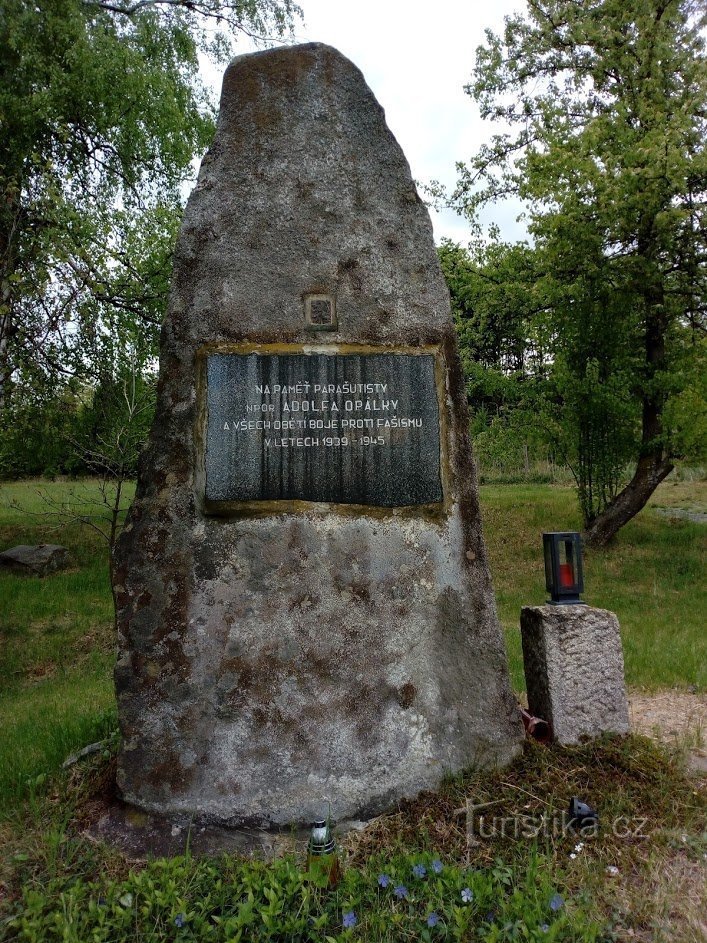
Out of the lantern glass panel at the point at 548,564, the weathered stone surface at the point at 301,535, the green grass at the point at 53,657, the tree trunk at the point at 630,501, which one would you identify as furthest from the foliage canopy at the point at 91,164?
the tree trunk at the point at 630,501

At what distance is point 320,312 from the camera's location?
11.8 feet

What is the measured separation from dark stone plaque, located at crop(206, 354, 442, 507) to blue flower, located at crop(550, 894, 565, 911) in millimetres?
1755

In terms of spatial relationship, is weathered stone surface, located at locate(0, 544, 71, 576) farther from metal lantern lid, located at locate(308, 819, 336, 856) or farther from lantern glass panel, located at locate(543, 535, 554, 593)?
metal lantern lid, located at locate(308, 819, 336, 856)

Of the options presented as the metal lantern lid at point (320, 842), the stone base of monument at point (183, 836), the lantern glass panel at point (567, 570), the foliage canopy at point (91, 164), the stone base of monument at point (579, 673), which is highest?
the foliage canopy at point (91, 164)

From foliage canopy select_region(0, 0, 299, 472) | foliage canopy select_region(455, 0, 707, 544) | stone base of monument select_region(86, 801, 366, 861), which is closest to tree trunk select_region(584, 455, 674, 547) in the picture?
foliage canopy select_region(455, 0, 707, 544)

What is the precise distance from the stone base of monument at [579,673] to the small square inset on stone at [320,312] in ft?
6.45

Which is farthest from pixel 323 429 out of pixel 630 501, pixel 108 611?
pixel 630 501

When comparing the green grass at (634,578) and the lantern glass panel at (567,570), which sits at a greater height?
the lantern glass panel at (567,570)

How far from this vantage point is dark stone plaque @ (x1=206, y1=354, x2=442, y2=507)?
3469 mm

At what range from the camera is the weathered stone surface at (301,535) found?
3.27m

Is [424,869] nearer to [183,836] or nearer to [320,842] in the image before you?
[320,842]

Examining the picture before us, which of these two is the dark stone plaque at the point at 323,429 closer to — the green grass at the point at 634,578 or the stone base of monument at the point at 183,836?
the stone base of monument at the point at 183,836

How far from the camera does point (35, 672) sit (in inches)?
307

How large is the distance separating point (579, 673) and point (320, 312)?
241 centimetres
